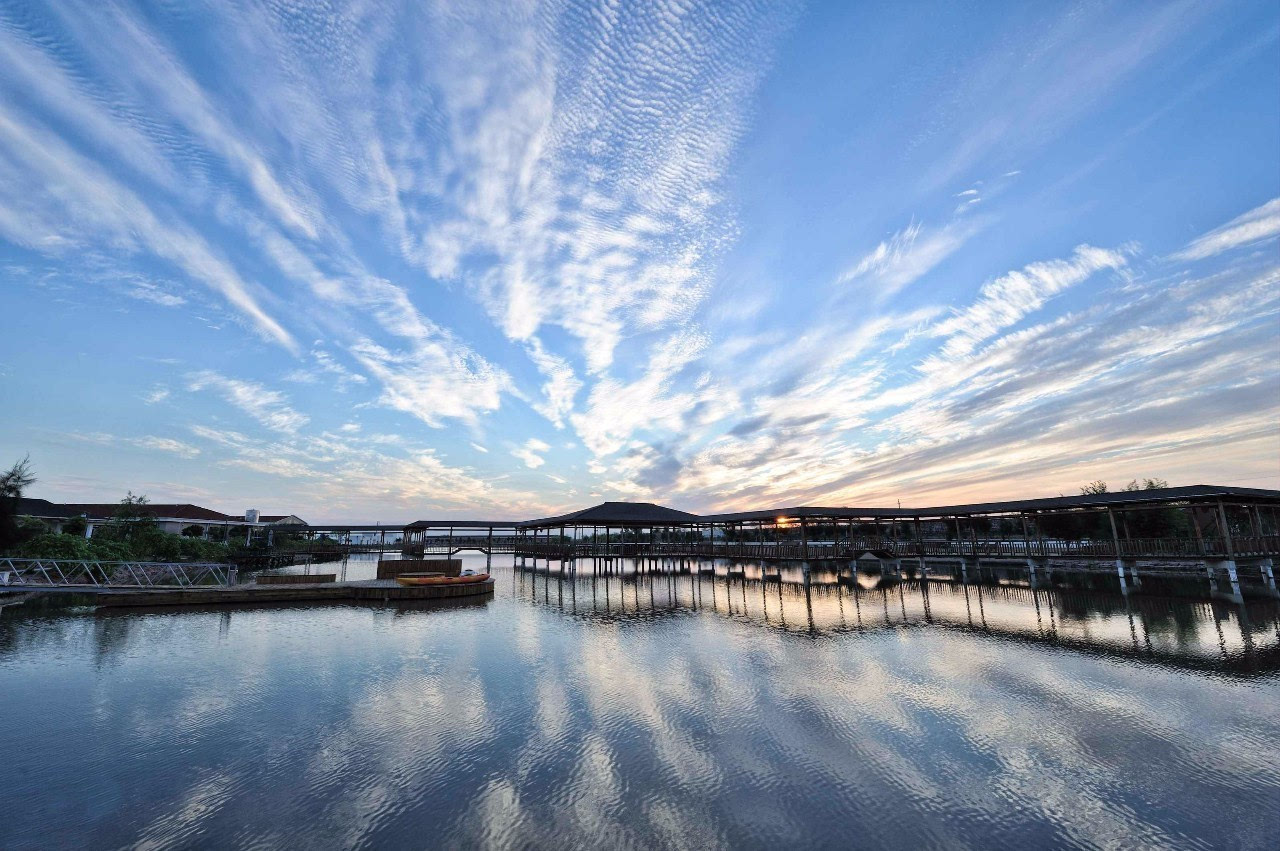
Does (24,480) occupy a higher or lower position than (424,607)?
higher

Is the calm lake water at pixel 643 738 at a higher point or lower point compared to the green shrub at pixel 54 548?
lower

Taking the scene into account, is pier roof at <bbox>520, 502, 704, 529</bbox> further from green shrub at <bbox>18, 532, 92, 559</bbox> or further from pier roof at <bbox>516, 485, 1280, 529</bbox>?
green shrub at <bbox>18, 532, 92, 559</bbox>

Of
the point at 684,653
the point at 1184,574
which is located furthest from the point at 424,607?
the point at 1184,574

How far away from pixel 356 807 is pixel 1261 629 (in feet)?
89.2

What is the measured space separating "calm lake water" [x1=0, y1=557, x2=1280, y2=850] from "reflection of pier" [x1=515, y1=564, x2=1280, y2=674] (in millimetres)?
263

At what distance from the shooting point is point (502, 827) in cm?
670

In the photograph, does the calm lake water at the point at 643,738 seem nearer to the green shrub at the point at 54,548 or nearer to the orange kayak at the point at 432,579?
the orange kayak at the point at 432,579

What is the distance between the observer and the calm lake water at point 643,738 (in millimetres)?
6703

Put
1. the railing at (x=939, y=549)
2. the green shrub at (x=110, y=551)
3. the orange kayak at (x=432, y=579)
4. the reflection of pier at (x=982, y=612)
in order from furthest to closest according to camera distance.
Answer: the green shrub at (x=110, y=551) < the orange kayak at (x=432, y=579) < the railing at (x=939, y=549) < the reflection of pier at (x=982, y=612)

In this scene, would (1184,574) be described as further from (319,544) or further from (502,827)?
(319,544)

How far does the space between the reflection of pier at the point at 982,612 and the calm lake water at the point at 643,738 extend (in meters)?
0.26

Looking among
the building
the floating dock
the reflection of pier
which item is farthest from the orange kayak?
the building

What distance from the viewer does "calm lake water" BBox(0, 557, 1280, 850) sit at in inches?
264

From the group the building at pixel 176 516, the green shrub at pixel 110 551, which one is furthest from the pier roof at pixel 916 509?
the building at pixel 176 516
